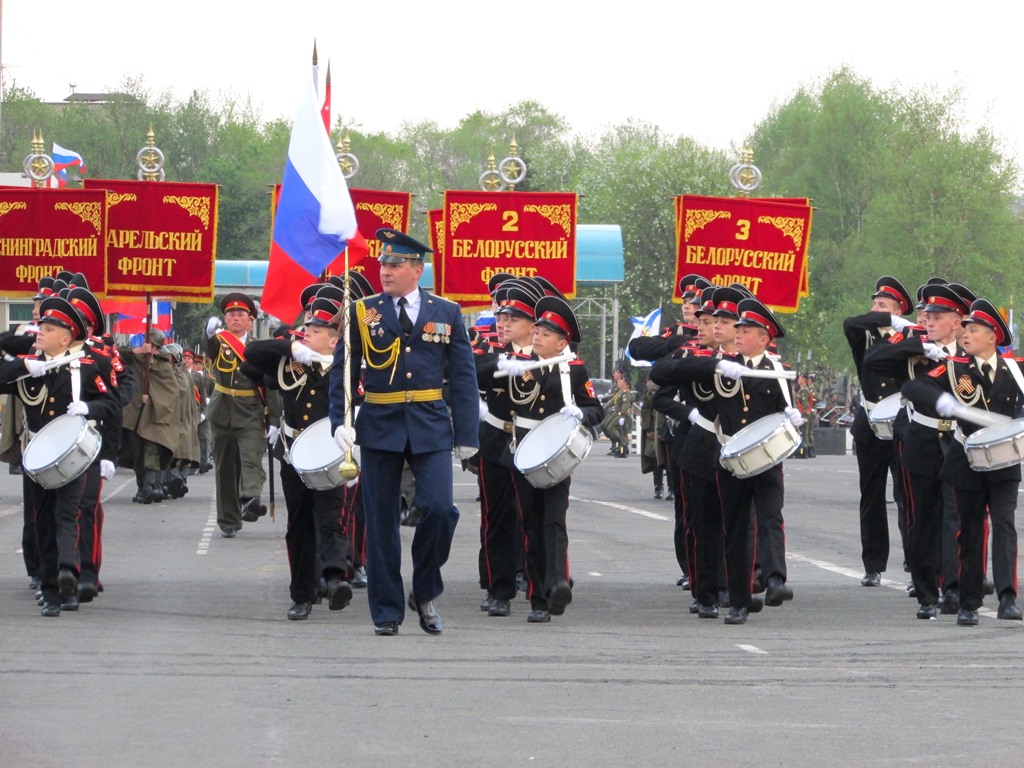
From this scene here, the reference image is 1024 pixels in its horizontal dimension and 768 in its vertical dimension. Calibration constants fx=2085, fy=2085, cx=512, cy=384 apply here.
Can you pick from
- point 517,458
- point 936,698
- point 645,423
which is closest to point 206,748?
point 936,698

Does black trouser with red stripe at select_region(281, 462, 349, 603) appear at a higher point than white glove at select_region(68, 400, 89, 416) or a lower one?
lower

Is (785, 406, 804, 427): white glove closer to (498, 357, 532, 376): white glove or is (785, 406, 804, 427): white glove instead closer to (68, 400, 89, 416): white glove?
(498, 357, 532, 376): white glove

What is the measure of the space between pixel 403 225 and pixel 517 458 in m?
9.44

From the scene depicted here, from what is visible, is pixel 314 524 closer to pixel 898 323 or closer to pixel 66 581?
pixel 66 581

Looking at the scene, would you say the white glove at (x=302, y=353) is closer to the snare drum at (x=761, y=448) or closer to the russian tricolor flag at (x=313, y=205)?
the russian tricolor flag at (x=313, y=205)

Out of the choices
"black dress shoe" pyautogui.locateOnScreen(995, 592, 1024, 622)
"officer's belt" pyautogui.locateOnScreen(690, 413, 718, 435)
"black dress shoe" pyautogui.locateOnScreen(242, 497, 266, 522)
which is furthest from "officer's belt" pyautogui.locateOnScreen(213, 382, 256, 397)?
"black dress shoe" pyautogui.locateOnScreen(995, 592, 1024, 622)

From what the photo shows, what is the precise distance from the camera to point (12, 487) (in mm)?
28516

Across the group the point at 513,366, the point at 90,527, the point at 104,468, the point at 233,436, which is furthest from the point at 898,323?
the point at 233,436

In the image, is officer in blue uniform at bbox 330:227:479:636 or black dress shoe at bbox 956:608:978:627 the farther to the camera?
black dress shoe at bbox 956:608:978:627

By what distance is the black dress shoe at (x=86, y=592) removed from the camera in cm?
1270

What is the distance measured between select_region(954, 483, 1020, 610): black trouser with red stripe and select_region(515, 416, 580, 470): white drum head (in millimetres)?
2321

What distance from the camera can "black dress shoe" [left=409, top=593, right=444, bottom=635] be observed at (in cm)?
1116

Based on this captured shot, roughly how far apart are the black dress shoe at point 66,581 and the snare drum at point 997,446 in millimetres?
5204

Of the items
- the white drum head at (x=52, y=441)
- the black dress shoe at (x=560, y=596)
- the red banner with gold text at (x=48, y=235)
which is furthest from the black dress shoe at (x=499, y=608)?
the red banner with gold text at (x=48, y=235)
